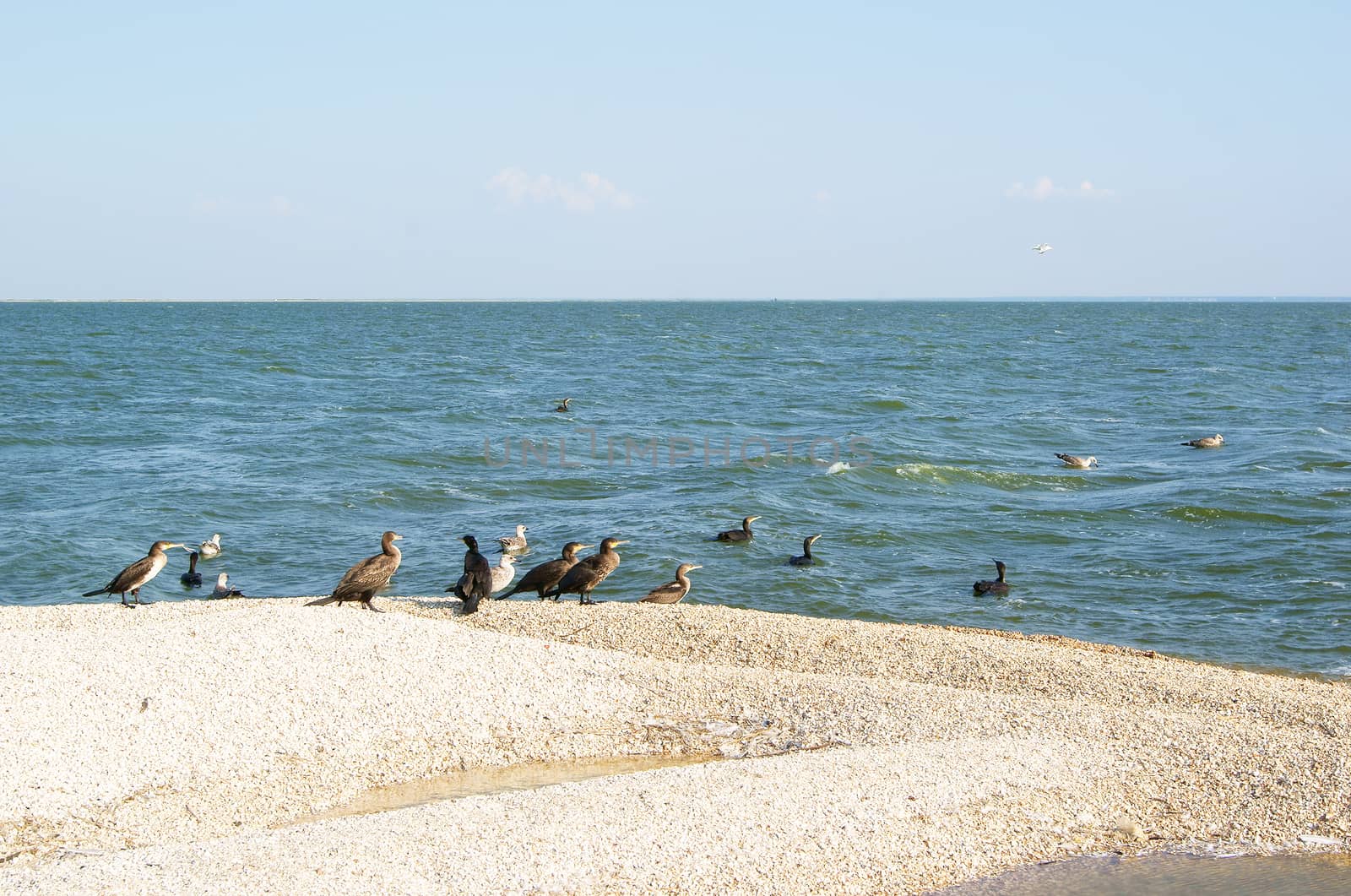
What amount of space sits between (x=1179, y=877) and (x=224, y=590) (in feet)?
37.1

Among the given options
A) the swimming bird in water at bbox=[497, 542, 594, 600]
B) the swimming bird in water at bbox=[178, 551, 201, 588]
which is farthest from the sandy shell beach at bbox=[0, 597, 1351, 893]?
the swimming bird in water at bbox=[178, 551, 201, 588]

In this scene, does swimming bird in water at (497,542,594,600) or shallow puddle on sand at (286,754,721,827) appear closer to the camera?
shallow puddle on sand at (286,754,721,827)

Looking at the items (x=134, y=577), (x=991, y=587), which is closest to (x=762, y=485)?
(x=991, y=587)

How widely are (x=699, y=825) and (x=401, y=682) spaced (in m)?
3.17

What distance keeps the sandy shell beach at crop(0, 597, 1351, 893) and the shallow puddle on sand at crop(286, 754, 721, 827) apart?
0.29 feet

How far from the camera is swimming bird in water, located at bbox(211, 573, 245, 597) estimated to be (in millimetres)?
14164

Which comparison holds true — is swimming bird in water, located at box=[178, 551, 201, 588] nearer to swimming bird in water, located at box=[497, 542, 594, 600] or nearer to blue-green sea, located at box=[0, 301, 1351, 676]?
blue-green sea, located at box=[0, 301, 1351, 676]

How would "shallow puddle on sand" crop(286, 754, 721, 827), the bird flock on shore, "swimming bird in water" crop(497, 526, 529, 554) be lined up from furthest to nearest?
"swimming bird in water" crop(497, 526, 529, 554)
the bird flock on shore
"shallow puddle on sand" crop(286, 754, 721, 827)

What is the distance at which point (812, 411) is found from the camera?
35188 millimetres

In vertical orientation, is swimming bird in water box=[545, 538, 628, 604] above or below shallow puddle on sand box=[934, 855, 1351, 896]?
above

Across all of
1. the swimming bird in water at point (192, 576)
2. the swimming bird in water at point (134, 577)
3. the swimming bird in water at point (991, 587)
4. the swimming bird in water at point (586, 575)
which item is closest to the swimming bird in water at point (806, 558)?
the swimming bird in water at point (991, 587)

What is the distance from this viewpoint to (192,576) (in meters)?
15.4

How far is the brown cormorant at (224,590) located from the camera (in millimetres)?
14164

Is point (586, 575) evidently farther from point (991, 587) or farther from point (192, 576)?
point (192, 576)
